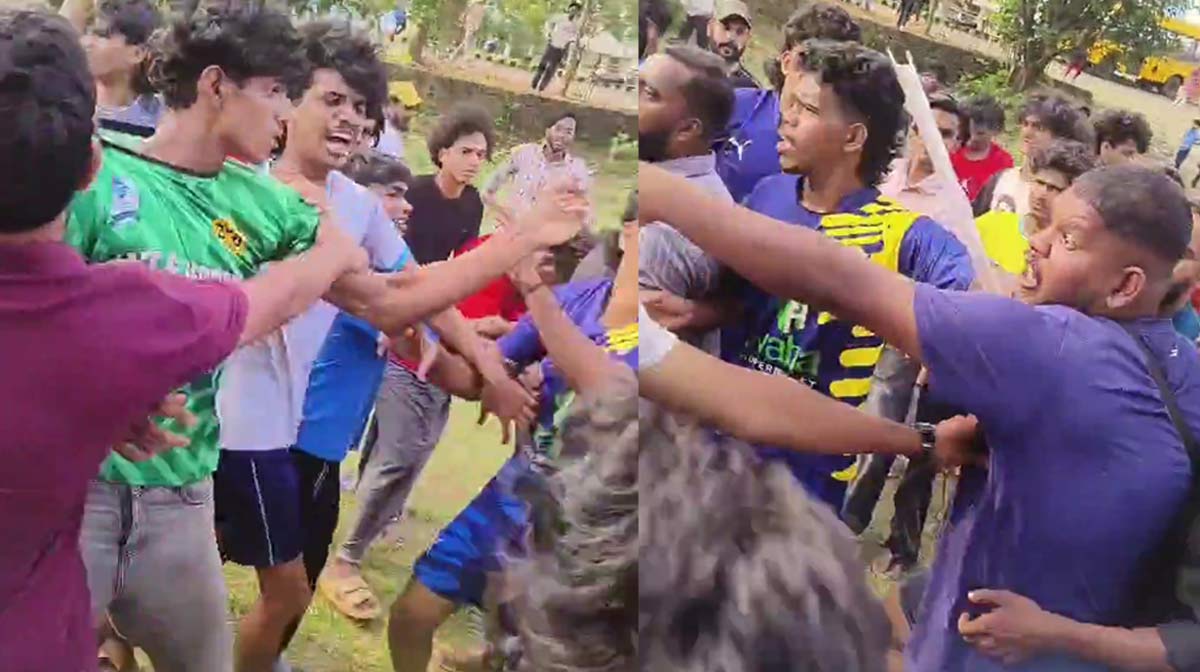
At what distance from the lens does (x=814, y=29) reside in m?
2.09

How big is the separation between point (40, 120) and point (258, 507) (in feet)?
2.56

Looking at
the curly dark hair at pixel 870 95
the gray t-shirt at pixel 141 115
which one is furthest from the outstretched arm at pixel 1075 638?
the gray t-shirt at pixel 141 115

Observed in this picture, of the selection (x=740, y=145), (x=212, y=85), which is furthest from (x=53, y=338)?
(x=740, y=145)

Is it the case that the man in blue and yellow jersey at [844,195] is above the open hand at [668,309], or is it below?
above

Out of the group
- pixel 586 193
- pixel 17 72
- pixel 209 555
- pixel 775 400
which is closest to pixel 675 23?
pixel 586 193

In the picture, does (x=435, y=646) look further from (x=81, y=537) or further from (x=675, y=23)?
(x=675, y=23)

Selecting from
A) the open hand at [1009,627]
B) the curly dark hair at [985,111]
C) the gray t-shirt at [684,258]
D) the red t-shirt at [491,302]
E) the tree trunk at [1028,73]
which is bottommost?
the open hand at [1009,627]

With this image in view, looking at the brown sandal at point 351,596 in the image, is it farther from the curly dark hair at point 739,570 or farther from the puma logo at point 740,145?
the puma logo at point 740,145

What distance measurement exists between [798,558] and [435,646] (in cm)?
75

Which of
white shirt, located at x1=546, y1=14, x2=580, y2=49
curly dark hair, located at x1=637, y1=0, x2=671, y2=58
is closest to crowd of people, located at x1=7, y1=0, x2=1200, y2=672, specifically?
curly dark hair, located at x1=637, y1=0, x2=671, y2=58

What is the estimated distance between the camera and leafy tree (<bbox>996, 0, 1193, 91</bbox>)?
80.4 inches

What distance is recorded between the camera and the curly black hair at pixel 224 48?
1.95 meters

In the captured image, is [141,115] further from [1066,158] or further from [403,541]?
[1066,158]

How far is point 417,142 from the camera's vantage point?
2.09 m
